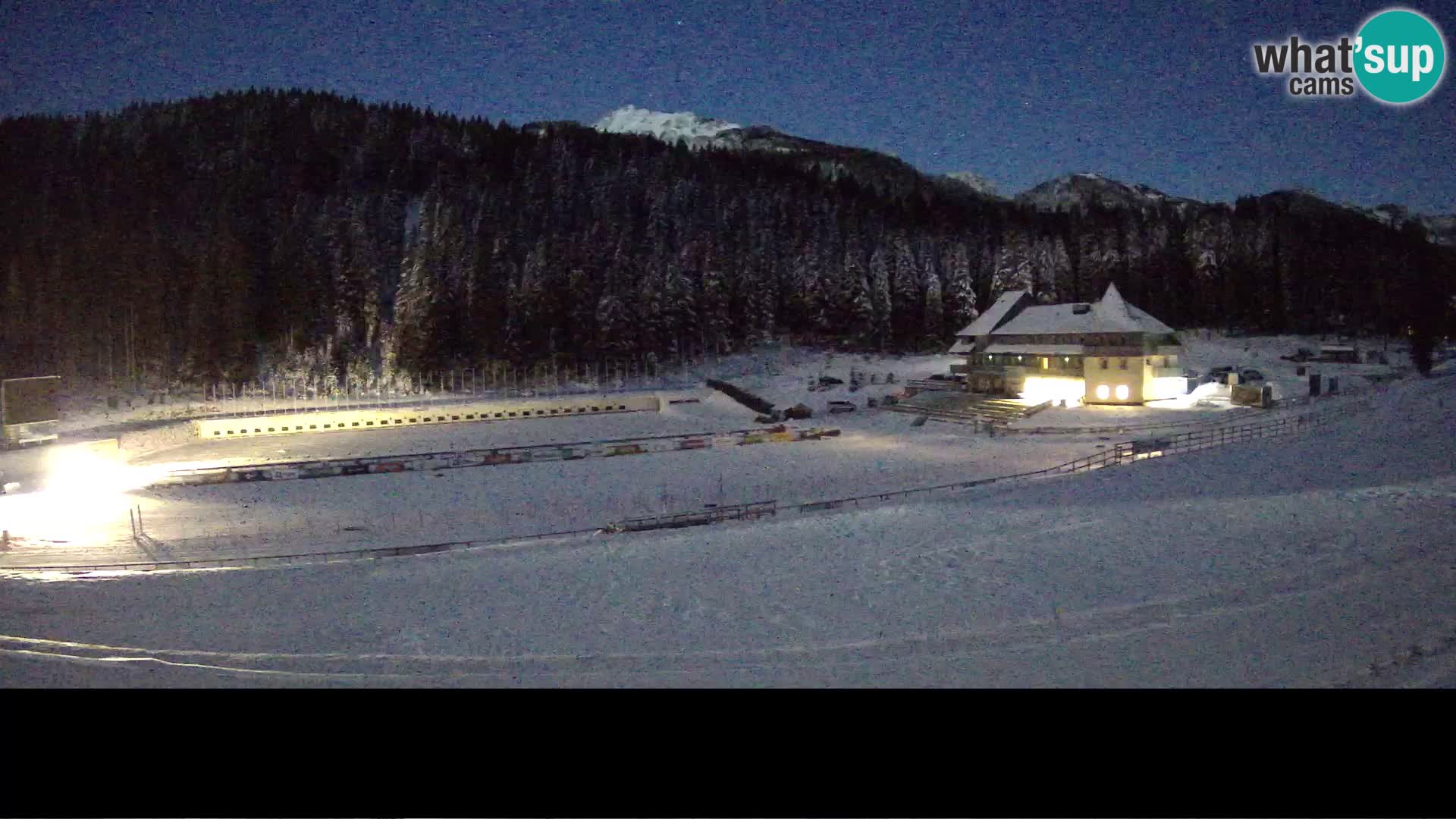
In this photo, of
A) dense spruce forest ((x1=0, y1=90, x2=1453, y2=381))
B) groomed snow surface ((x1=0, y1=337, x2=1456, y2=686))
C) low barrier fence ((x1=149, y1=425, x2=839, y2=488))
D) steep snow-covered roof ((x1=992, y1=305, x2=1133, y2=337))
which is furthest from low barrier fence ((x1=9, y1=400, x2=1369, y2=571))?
dense spruce forest ((x1=0, y1=90, x2=1453, y2=381))

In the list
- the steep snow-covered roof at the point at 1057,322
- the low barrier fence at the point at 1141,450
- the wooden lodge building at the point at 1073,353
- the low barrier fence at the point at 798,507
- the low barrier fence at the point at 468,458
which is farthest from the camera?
the steep snow-covered roof at the point at 1057,322

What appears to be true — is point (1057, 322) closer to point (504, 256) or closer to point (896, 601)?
point (896, 601)

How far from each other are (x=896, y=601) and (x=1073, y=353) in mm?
35181

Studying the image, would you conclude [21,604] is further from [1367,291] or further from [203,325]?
[1367,291]

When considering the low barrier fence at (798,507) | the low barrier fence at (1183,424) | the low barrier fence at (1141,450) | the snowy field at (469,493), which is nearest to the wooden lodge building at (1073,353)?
the low barrier fence at (1183,424)

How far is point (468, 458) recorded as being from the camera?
3331 centimetres

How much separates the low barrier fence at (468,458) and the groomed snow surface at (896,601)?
441 inches

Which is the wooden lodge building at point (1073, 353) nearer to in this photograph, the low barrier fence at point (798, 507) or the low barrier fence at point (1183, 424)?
the low barrier fence at point (1183, 424)

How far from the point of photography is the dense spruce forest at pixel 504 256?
6431 centimetres

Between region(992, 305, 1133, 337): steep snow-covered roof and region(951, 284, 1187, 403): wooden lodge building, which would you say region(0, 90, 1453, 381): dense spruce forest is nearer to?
region(951, 284, 1187, 403): wooden lodge building

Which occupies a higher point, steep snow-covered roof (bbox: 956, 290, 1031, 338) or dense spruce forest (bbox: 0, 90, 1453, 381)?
dense spruce forest (bbox: 0, 90, 1453, 381)

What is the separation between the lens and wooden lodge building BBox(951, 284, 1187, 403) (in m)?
40.0

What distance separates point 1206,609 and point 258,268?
260 ft

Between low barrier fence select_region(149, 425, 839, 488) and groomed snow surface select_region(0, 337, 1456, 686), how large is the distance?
11.2 m
